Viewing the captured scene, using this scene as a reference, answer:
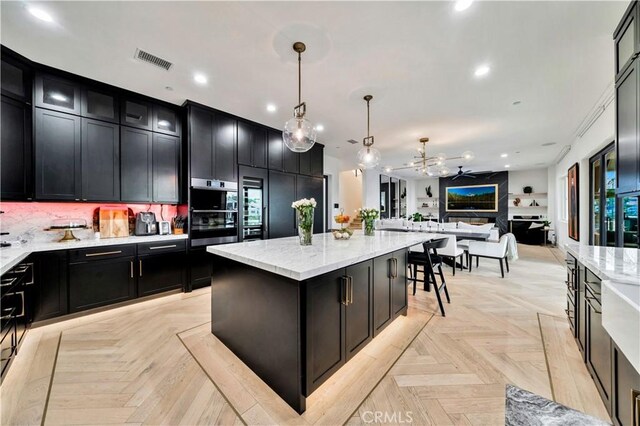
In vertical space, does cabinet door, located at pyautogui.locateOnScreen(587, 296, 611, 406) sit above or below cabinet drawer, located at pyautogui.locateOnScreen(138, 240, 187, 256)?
below

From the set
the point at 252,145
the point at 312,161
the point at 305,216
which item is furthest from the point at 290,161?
the point at 305,216

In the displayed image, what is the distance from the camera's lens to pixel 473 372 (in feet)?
6.16

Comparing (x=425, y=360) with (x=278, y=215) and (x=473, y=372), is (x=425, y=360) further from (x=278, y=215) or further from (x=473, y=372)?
(x=278, y=215)

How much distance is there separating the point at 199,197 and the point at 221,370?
2.60m

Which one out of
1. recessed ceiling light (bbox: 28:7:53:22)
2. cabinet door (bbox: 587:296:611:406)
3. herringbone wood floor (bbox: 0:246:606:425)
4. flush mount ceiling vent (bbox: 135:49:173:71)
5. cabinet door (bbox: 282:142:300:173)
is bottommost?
herringbone wood floor (bbox: 0:246:606:425)

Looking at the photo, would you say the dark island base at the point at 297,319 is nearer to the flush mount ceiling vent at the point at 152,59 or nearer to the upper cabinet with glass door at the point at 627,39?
the flush mount ceiling vent at the point at 152,59

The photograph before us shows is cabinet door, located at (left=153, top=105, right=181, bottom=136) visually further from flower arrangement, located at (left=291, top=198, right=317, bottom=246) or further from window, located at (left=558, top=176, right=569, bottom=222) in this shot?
window, located at (left=558, top=176, right=569, bottom=222)

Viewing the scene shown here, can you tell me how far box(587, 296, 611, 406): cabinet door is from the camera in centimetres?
139

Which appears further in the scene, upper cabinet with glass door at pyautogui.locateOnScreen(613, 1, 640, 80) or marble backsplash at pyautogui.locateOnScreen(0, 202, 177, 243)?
marble backsplash at pyautogui.locateOnScreen(0, 202, 177, 243)

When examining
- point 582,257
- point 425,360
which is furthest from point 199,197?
point 582,257

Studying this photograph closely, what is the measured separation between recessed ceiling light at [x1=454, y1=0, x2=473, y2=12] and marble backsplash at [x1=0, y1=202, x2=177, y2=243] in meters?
4.55

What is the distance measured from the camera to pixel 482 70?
271cm

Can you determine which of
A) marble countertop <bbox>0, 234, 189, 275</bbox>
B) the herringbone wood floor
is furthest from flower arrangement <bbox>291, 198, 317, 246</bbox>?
marble countertop <bbox>0, 234, 189, 275</bbox>

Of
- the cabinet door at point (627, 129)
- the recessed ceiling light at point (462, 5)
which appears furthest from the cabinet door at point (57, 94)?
the cabinet door at point (627, 129)
